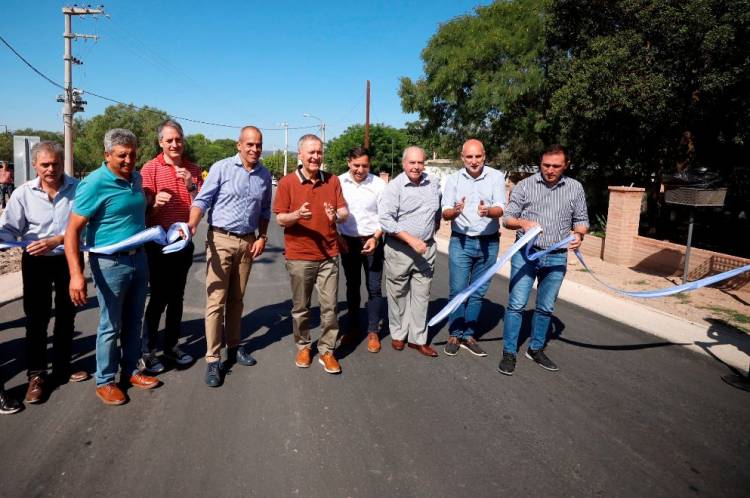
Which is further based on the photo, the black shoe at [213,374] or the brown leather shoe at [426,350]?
the brown leather shoe at [426,350]

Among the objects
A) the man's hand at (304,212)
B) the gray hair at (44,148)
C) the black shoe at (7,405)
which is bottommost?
the black shoe at (7,405)

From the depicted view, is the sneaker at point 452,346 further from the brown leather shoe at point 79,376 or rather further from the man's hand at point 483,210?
the brown leather shoe at point 79,376

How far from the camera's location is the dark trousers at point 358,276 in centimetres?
471

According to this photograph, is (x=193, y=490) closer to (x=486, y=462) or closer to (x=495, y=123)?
(x=486, y=462)

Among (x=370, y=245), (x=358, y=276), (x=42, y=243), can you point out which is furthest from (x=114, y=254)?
(x=358, y=276)

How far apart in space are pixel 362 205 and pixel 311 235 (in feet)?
2.61

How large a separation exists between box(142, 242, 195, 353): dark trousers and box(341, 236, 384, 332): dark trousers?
1.47 m

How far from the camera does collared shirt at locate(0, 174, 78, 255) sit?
3425mm

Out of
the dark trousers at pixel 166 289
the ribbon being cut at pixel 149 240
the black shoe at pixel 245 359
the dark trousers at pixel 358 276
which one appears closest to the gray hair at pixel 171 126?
the ribbon being cut at pixel 149 240

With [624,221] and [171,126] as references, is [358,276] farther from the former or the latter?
[624,221]

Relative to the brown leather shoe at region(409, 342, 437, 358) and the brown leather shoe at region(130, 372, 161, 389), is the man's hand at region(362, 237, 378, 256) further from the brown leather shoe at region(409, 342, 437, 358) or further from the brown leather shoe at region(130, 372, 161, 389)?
the brown leather shoe at region(130, 372, 161, 389)

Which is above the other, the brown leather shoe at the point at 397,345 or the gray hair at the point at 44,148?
the gray hair at the point at 44,148

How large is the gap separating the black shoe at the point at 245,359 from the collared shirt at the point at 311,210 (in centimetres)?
104

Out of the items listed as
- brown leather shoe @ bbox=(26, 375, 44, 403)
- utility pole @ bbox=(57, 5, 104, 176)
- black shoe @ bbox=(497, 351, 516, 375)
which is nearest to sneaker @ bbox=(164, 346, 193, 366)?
brown leather shoe @ bbox=(26, 375, 44, 403)
